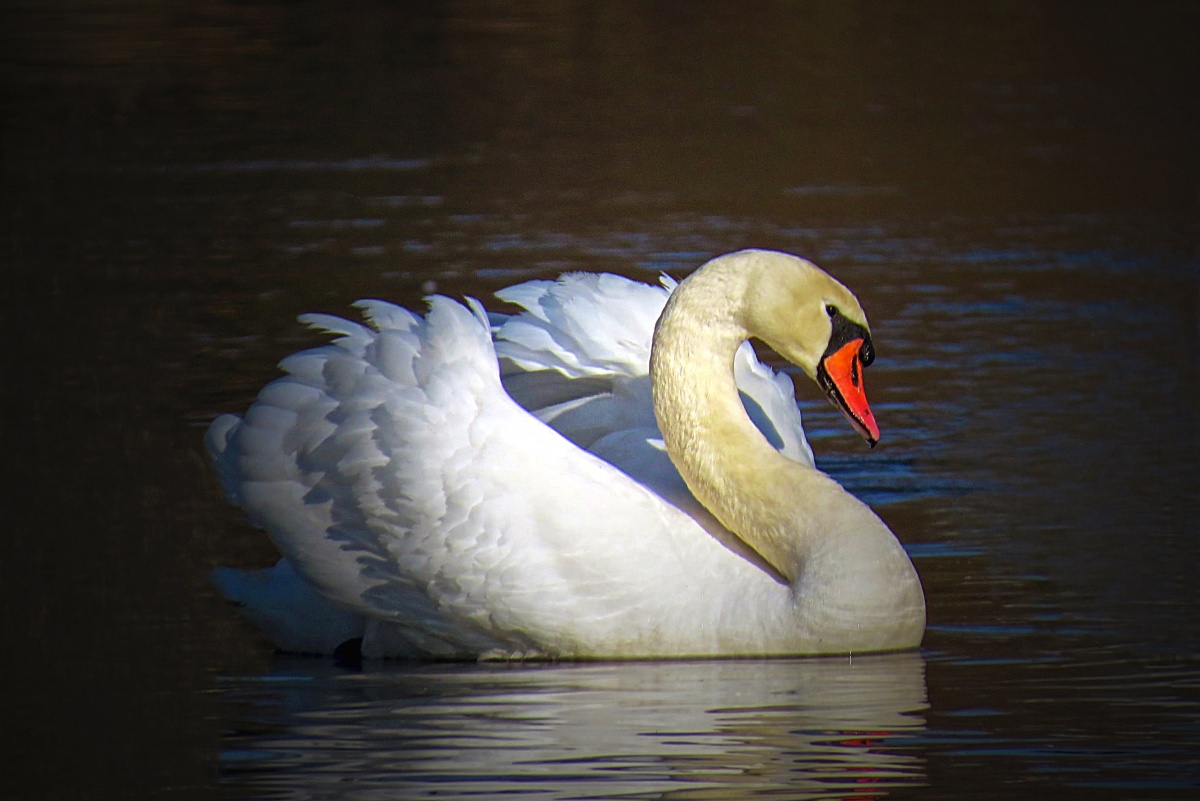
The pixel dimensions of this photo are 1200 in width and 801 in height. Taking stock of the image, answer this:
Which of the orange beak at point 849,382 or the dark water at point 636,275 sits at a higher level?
the orange beak at point 849,382

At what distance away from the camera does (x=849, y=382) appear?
259 inches

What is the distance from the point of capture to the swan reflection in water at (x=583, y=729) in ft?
17.1

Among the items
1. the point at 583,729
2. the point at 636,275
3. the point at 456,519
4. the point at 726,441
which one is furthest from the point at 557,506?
the point at 636,275

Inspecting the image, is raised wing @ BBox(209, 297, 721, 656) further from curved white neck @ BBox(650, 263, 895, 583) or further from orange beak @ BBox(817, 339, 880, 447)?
orange beak @ BBox(817, 339, 880, 447)

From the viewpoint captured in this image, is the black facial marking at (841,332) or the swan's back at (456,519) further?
the black facial marking at (841,332)

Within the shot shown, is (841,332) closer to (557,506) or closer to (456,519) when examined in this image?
(557,506)

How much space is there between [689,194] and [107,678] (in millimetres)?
8587

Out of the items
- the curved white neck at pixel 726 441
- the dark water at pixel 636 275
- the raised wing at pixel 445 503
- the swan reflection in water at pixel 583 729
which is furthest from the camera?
the curved white neck at pixel 726 441

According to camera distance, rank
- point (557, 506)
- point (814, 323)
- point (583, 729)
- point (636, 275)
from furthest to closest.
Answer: point (636, 275), point (814, 323), point (557, 506), point (583, 729)

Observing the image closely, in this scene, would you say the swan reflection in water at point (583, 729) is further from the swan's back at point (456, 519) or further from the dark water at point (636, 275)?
the swan's back at point (456, 519)

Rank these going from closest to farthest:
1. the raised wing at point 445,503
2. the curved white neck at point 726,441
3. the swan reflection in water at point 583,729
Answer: the swan reflection in water at point 583,729, the raised wing at point 445,503, the curved white neck at point 726,441

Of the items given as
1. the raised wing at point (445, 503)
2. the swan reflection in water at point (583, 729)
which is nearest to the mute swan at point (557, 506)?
the raised wing at point (445, 503)

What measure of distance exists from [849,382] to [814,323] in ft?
0.72

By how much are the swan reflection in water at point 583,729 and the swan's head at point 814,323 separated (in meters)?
0.84
